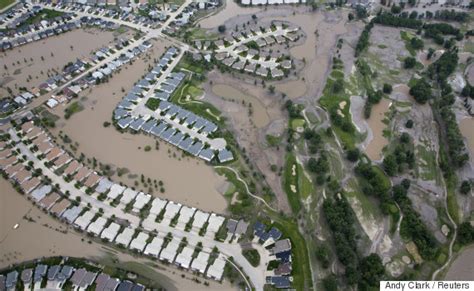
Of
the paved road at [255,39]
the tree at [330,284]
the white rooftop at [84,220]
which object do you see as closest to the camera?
the tree at [330,284]

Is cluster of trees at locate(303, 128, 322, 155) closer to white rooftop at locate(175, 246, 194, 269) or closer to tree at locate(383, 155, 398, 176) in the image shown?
tree at locate(383, 155, 398, 176)

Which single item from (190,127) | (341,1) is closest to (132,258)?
(190,127)

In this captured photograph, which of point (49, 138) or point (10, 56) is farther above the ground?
point (10, 56)

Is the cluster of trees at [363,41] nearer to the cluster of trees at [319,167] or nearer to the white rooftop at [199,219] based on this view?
the cluster of trees at [319,167]

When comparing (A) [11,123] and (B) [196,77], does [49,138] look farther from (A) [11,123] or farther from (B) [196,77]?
(B) [196,77]

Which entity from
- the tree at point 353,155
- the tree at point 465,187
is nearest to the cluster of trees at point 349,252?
the tree at point 353,155

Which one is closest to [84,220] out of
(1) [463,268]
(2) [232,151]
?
(2) [232,151]
